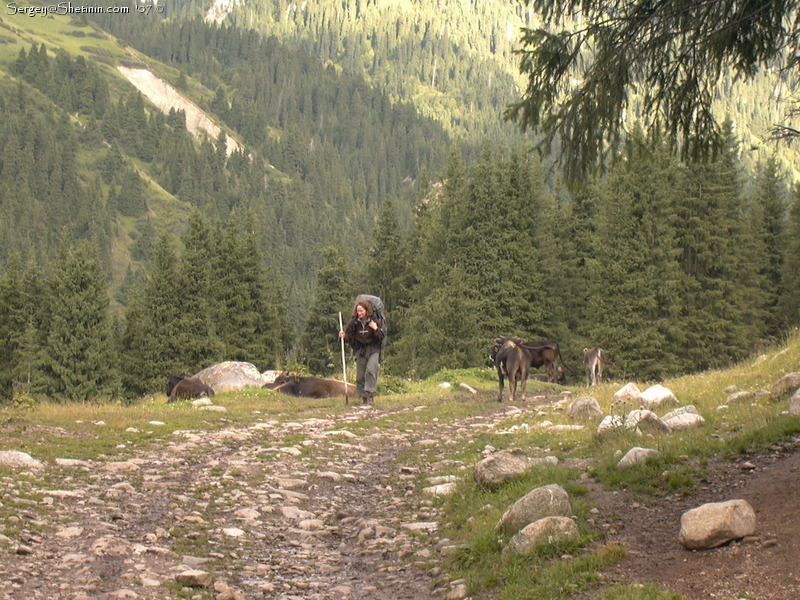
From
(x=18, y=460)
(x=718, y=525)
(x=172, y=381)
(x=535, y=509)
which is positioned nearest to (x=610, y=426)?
(x=535, y=509)

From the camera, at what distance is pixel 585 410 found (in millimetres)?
14391

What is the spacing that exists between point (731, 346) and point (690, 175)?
11.2m

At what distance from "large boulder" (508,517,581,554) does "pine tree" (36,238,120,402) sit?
59.3 metres

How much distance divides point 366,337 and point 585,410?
19.4ft

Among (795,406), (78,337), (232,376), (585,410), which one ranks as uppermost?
(795,406)

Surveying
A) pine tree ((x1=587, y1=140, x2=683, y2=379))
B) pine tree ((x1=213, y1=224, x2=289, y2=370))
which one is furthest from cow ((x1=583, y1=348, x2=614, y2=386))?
pine tree ((x1=213, y1=224, x2=289, y2=370))

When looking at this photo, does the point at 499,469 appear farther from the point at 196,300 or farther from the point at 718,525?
the point at 196,300

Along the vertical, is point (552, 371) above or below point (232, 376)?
below

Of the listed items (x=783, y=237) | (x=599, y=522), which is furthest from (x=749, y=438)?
(x=783, y=237)

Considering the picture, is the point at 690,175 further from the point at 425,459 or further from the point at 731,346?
the point at 425,459

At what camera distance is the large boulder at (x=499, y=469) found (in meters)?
8.70

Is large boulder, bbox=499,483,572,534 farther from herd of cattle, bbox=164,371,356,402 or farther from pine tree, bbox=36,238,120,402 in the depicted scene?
pine tree, bbox=36,238,120,402

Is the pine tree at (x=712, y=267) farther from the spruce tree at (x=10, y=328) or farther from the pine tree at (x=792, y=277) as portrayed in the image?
the spruce tree at (x=10, y=328)

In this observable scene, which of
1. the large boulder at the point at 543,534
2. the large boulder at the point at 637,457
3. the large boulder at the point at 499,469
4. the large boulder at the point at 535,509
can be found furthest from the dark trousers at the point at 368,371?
the large boulder at the point at 543,534
